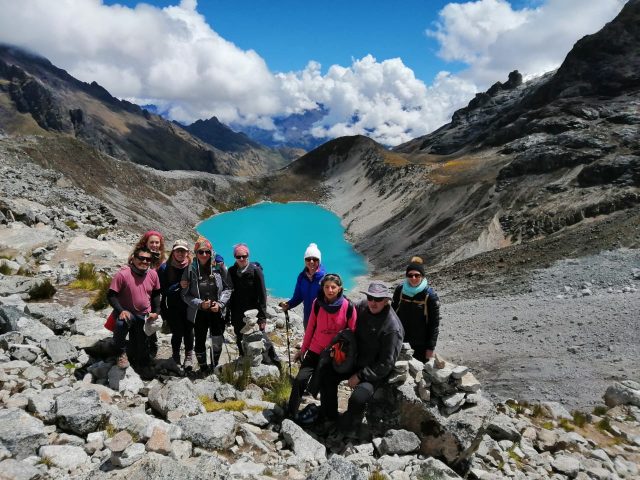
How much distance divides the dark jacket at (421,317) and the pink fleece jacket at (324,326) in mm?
1991

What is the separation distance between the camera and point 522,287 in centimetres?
2500

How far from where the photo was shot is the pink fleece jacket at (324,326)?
7453 millimetres

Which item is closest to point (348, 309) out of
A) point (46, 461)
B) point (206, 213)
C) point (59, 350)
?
point (46, 461)

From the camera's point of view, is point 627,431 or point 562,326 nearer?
point 627,431

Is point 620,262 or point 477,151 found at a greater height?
point 477,151

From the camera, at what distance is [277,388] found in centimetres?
884

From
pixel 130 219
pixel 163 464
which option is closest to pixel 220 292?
pixel 163 464

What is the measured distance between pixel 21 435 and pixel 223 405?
303 centimetres

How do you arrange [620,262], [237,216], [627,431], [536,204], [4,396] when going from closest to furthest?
[4,396] < [627,431] < [620,262] < [536,204] < [237,216]

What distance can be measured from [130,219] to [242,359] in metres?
56.0

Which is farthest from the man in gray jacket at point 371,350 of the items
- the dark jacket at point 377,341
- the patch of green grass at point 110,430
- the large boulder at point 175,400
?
the patch of green grass at point 110,430

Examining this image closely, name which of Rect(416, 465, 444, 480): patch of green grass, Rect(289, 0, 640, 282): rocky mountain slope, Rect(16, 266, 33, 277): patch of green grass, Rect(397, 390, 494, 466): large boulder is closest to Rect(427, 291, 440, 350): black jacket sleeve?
Rect(397, 390, 494, 466): large boulder

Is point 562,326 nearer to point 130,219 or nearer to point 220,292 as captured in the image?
point 220,292

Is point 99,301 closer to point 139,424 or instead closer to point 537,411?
point 139,424
